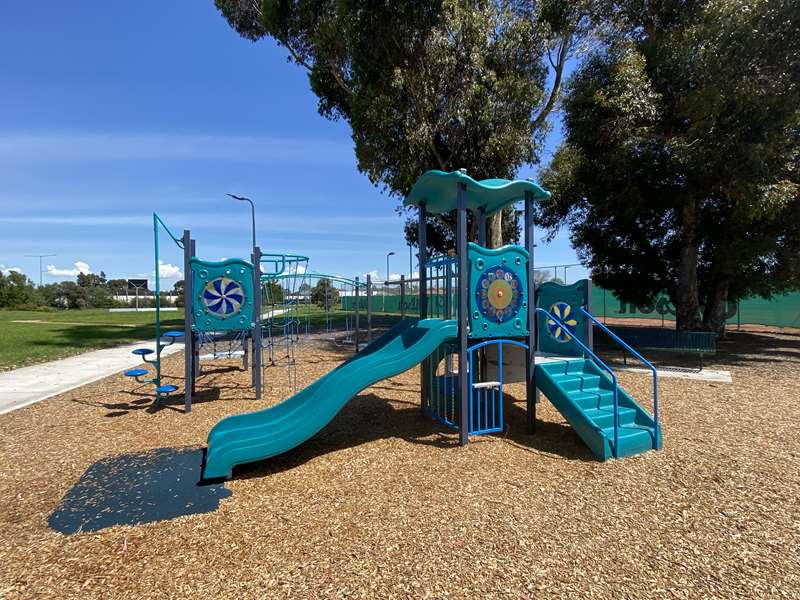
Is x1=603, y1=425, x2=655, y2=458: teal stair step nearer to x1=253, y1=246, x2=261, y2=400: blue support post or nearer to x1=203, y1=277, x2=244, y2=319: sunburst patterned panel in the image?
x1=253, y1=246, x2=261, y2=400: blue support post

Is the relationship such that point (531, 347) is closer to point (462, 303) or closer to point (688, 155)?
point (462, 303)

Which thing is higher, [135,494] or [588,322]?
[588,322]

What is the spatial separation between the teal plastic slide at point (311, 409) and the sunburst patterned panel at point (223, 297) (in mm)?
2178

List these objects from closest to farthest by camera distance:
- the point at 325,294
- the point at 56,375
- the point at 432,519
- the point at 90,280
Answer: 1. the point at 432,519
2. the point at 56,375
3. the point at 325,294
4. the point at 90,280

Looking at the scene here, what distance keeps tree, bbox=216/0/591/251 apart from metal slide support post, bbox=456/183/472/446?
7.54m

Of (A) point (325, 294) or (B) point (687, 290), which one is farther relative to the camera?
(A) point (325, 294)

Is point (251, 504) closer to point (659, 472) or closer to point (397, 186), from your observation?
point (659, 472)

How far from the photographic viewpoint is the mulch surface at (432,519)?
2.69 m

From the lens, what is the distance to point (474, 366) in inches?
243

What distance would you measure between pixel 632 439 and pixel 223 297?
19.7ft

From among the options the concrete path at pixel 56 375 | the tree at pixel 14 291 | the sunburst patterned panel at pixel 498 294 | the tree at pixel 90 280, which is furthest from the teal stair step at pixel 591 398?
the tree at pixel 90 280

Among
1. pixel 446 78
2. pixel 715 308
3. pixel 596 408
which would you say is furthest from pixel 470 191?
pixel 715 308

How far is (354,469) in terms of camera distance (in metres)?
4.50

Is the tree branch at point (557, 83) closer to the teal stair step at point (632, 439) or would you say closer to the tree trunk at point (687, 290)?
the tree trunk at point (687, 290)
